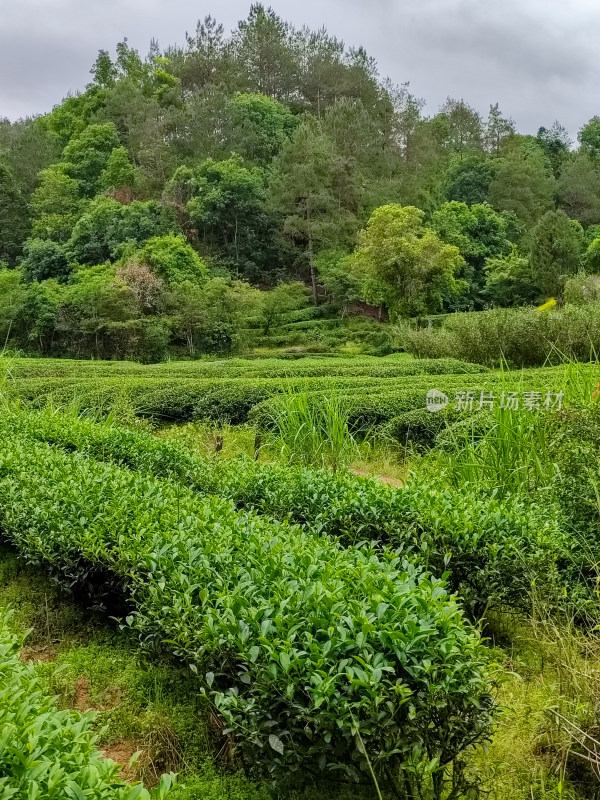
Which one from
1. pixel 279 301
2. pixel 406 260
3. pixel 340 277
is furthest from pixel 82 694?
pixel 340 277

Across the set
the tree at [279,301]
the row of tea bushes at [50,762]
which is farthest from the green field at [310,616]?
the tree at [279,301]

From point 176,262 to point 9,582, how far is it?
22982 millimetres

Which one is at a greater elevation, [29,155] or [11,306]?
[29,155]

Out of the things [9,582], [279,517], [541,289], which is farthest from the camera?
[541,289]

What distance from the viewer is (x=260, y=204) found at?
3334cm

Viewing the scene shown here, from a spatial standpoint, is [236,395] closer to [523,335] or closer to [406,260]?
[523,335]

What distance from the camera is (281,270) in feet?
111

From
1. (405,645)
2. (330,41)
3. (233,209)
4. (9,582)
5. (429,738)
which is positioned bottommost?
(9,582)

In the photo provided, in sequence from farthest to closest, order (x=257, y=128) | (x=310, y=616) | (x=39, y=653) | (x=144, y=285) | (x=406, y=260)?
(x=257, y=128) < (x=144, y=285) < (x=406, y=260) < (x=39, y=653) < (x=310, y=616)

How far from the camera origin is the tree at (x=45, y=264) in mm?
28375

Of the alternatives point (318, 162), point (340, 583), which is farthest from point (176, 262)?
point (340, 583)

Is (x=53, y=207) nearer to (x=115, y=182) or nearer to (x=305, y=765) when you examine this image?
(x=115, y=182)

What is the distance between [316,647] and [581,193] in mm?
43972

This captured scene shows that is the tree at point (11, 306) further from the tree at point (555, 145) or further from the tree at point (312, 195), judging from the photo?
the tree at point (555, 145)
